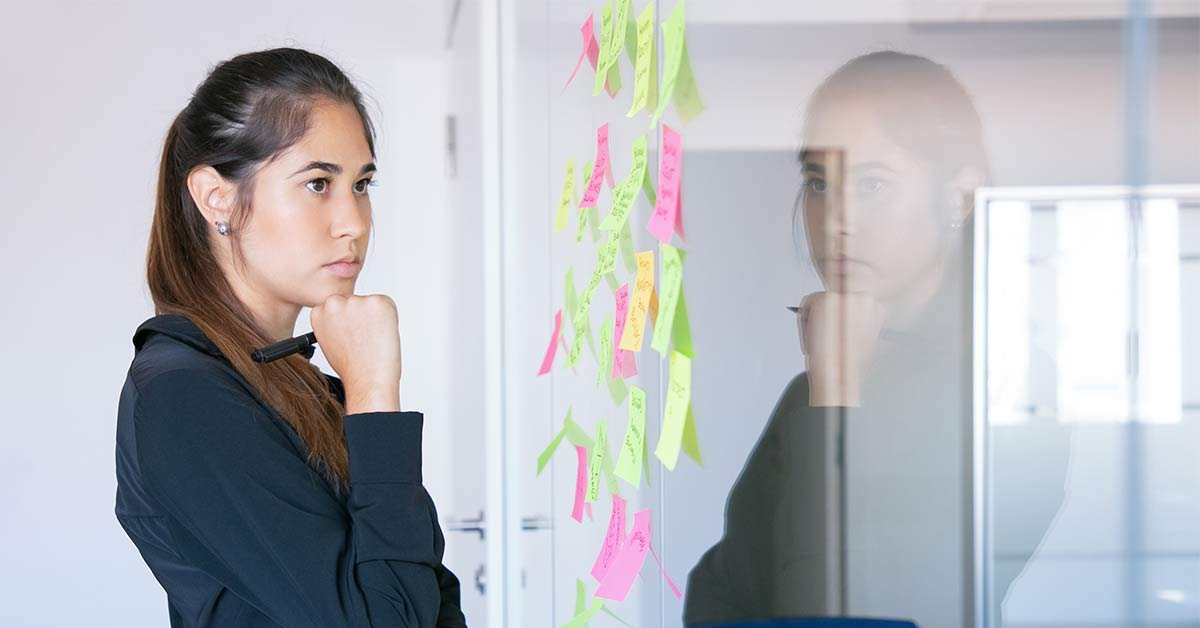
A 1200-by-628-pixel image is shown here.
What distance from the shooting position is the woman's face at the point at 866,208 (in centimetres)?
42

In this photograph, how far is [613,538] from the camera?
0.99m

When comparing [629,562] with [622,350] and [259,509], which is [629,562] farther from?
[259,509]

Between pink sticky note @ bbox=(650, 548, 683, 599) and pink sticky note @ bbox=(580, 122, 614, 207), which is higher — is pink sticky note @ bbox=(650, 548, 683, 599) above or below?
below

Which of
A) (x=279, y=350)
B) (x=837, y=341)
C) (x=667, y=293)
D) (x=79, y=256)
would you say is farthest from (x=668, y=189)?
(x=79, y=256)

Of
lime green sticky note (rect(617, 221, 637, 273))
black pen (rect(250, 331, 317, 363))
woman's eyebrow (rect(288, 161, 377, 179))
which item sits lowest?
black pen (rect(250, 331, 317, 363))

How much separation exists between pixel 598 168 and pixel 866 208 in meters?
0.63

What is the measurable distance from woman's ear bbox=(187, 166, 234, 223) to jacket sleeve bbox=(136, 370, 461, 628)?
10.6 inches

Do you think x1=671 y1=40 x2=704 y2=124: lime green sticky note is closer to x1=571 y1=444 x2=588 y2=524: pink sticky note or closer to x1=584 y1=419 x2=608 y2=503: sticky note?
x1=584 y1=419 x2=608 y2=503: sticky note

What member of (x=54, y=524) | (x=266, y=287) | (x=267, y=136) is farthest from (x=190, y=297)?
(x=54, y=524)

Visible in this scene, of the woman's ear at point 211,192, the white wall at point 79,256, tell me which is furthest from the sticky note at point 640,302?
the white wall at point 79,256

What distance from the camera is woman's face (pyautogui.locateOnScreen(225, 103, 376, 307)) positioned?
1158 millimetres

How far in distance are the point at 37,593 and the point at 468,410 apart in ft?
3.86

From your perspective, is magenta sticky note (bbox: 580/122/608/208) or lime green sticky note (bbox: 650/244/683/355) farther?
magenta sticky note (bbox: 580/122/608/208)

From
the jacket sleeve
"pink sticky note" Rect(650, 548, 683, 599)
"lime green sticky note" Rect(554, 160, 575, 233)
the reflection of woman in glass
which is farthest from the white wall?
the reflection of woman in glass
